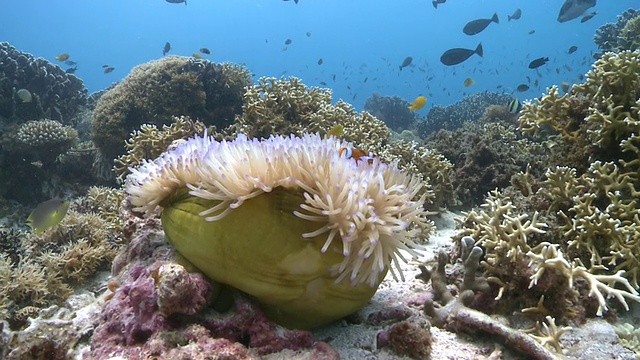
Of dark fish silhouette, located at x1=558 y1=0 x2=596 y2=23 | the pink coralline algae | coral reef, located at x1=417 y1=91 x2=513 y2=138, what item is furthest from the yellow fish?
coral reef, located at x1=417 y1=91 x2=513 y2=138

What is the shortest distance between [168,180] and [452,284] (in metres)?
2.43

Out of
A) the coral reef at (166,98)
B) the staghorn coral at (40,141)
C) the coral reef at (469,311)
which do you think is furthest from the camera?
the staghorn coral at (40,141)

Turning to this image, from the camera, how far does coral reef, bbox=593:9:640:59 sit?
10445mm

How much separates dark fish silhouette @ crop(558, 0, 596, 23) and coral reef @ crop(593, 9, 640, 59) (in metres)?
1.21

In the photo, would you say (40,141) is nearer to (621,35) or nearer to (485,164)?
(485,164)

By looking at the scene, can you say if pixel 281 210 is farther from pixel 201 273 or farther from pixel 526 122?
pixel 526 122

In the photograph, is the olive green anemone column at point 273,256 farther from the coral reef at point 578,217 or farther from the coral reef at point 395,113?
the coral reef at point 395,113

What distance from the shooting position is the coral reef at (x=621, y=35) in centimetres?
1045

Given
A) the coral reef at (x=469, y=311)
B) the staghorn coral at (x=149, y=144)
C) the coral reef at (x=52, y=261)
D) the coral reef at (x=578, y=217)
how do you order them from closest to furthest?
1. the coral reef at (x=469, y=311)
2. the coral reef at (x=578, y=217)
3. the coral reef at (x=52, y=261)
4. the staghorn coral at (x=149, y=144)

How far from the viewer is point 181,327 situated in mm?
2217

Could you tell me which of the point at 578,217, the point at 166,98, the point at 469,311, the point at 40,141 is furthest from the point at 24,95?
the point at 578,217

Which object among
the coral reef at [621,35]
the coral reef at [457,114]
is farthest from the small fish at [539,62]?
the coral reef at [457,114]

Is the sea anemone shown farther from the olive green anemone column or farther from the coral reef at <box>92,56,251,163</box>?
the coral reef at <box>92,56,251,163</box>

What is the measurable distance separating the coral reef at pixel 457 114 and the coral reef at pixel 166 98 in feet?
36.1
